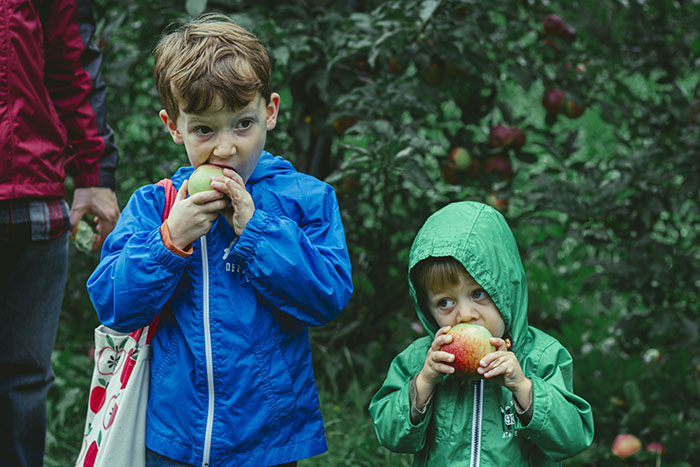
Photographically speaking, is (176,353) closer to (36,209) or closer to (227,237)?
(227,237)

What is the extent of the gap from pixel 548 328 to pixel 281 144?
1594 millimetres

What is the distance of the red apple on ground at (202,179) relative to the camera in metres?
1.54

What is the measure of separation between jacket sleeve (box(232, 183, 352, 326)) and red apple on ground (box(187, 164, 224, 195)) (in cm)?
11

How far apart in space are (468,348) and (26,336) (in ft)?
3.80

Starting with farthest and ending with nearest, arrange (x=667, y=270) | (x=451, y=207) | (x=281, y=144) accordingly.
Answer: (x=281, y=144) → (x=667, y=270) → (x=451, y=207)

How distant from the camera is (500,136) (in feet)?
9.49

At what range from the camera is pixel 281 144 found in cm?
313

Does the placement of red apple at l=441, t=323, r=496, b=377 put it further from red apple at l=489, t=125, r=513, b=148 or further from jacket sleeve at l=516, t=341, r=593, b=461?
red apple at l=489, t=125, r=513, b=148

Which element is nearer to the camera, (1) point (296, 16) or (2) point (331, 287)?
(2) point (331, 287)

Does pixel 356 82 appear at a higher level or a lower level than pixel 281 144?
higher

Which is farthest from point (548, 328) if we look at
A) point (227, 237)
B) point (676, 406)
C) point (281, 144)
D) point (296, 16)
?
point (227, 237)

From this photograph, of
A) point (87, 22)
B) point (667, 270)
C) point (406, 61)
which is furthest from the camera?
point (667, 270)

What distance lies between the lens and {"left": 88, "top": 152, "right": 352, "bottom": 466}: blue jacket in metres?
1.57

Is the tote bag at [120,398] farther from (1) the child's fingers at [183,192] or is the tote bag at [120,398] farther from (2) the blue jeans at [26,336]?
(2) the blue jeans at [26,336]
